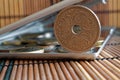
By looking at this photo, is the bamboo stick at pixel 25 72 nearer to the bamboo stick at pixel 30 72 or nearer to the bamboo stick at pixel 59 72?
the bamboo stick at pixel 30 72

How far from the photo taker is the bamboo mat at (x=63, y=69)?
3.54 feet

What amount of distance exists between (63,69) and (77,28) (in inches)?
10.7

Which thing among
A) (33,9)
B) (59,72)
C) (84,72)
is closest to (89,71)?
(84,72)

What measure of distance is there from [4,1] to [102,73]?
1.95m

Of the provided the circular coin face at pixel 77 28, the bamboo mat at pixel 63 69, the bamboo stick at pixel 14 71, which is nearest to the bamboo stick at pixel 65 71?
the bamboo mat at pixel 63 69

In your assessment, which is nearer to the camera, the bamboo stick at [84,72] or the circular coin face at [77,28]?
the bamboo stick at [84,72]

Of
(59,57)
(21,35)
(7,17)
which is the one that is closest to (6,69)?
(59,57)

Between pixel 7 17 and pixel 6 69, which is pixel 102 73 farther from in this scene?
pixel 7 17

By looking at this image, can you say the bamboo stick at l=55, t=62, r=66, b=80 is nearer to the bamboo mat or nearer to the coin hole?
the bamboo mat

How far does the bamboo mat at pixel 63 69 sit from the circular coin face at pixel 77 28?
3.5 inches

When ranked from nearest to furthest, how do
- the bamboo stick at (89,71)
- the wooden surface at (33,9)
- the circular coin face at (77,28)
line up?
the bamboo stick at (89,71) < the circular coin face at (77,28) < the wooden surface at (33,9)

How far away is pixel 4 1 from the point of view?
2814 millimetres

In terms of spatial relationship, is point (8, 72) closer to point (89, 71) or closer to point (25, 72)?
point (25, 72)

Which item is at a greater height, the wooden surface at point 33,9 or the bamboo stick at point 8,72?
the wooden surface at point 33,9
